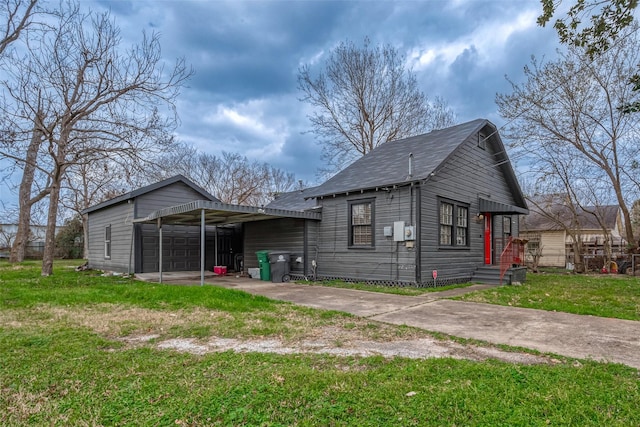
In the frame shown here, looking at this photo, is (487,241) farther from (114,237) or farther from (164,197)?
(114,237)

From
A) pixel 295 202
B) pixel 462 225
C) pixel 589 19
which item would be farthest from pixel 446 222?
pixel 589 19

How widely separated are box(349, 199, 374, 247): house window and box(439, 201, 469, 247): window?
2075mm

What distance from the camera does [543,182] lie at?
56.7 ft

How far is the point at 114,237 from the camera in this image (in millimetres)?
14461

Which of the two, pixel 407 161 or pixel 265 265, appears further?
pixel 265 265

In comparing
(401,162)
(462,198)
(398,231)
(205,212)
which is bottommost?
(398,231)

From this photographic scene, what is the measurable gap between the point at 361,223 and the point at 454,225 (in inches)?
116

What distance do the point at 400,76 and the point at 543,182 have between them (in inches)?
378

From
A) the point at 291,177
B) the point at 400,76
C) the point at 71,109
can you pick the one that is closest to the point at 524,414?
the point at 71,109

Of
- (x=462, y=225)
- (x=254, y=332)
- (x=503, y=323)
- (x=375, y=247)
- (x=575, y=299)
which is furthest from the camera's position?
(x=462, y=225)

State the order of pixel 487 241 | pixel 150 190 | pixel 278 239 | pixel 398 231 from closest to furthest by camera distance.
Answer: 1. pixel 398 231
2. pixel 150 190
3. pixel 278 239
4. pixel 487 241

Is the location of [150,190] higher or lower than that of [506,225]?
higher

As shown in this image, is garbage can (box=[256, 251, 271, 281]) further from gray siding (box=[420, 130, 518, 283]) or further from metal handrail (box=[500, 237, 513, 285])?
metal handrail (box=[500, 237, 513, 285])

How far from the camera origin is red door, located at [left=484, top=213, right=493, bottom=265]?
13.6 meters
